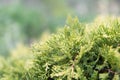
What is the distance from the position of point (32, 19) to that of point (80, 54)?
1478 cm

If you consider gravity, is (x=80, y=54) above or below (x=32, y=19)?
below

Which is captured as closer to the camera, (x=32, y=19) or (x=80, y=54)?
(x=80, y=54)

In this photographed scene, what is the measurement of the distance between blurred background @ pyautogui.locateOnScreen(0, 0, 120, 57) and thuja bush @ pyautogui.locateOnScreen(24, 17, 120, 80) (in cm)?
704

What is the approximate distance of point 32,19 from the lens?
18.0 m

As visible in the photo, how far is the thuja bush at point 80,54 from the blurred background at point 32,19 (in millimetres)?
7037

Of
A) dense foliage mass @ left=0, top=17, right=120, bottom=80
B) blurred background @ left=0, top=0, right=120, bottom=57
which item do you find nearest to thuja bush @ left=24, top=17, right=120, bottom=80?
dense foliage mass @ left=0, top=17, right=120, bottom=80

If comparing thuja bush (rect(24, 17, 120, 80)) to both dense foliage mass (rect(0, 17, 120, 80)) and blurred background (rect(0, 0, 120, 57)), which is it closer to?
dense foliage mass (rect(0, 17, 120, 80))

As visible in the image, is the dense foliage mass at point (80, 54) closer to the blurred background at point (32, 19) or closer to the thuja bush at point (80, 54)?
the thuja bush at point (80, 54)

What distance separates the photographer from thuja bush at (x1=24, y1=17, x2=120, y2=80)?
10.6 ft

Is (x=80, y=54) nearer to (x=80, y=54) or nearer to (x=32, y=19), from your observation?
(x=80, y=54)

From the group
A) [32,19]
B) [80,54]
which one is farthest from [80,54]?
[32,19]

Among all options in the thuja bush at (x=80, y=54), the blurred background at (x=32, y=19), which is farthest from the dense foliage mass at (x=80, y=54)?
the blurred background at (x=32, y=19)

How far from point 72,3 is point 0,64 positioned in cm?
2131

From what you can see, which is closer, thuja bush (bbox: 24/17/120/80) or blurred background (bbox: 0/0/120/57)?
thuja bush (bbox: 24/17/120/80)
